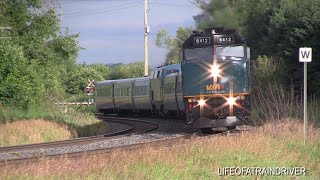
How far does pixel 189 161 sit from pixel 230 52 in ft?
35.2

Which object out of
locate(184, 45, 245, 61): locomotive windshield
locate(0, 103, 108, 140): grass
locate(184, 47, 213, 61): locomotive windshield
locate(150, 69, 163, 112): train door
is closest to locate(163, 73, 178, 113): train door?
locate(150, 69, 163, 112): train door

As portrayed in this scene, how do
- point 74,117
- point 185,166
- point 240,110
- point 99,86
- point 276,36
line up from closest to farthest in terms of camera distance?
point 185,166 < point 240,110 < point 74,117 < point 276,36 < point 99,86

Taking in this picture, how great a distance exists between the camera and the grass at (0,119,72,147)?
24.2 metres

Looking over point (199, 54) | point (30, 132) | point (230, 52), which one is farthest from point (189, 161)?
point (30, 132)

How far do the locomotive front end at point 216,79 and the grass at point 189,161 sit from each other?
562 centimetres

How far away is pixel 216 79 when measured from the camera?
21.4 m

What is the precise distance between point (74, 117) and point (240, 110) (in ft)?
50.0

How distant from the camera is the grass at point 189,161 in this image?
1009cm

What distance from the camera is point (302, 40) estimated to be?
1485 inches

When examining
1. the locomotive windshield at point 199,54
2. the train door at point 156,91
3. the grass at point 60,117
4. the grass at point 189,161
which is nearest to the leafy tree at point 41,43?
the grass at point 60,117

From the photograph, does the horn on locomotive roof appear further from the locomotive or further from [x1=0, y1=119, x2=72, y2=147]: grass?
[x1=0, y1=119, x2=72, y2=147]: grass

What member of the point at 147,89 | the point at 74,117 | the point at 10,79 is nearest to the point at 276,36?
the point at 147,89

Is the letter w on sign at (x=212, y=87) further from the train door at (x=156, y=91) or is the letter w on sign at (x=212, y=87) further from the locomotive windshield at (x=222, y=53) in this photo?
the train door at (x=156, y=91)

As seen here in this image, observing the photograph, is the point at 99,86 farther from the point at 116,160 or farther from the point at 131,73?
the point at 131,73
